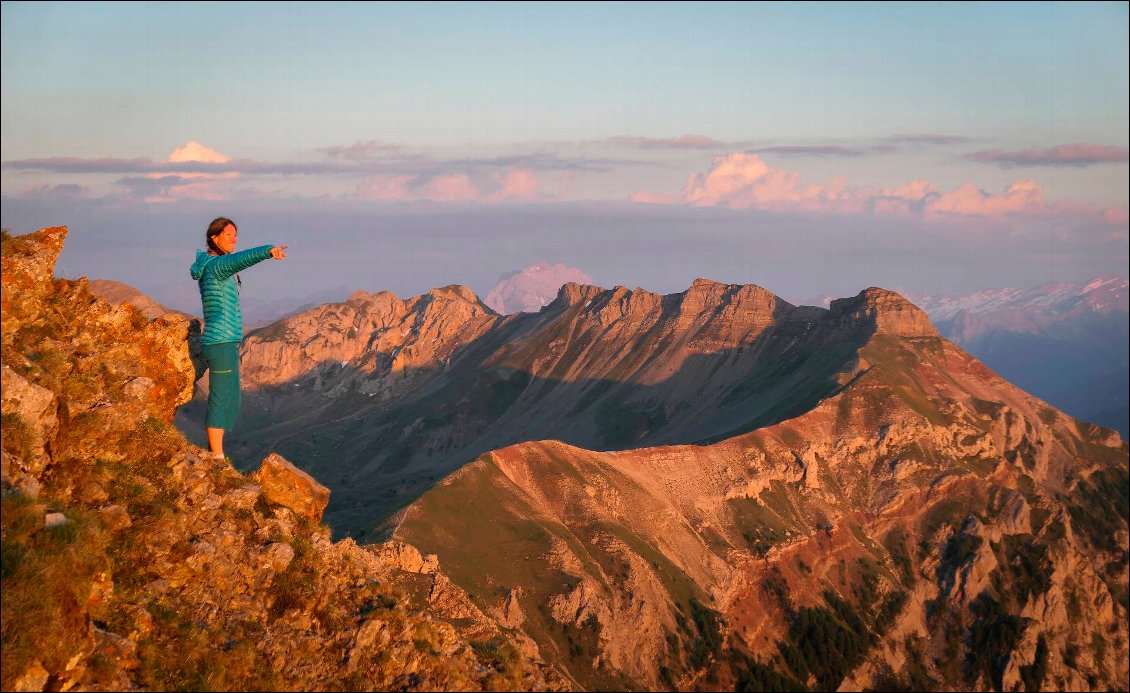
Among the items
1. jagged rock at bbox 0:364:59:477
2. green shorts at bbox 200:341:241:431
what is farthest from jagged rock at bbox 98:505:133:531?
green shorts at bbox 200:341:241:431

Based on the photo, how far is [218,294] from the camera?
66.0ft

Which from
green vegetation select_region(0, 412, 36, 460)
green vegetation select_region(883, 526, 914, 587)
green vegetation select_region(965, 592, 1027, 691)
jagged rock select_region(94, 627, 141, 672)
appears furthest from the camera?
green vegetation select_region(883, 526, 914, 587)

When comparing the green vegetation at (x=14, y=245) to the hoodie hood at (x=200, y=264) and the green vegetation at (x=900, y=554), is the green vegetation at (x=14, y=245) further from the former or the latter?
the green vegetation at (x=900, y=554)

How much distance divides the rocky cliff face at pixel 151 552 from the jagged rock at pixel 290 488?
4 centimetres

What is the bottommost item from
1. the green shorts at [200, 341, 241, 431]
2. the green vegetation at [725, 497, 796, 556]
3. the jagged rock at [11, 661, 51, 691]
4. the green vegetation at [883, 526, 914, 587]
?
the green vegetation at [883, 526, 914, 587]

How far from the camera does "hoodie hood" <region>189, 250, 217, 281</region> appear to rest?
791 inches

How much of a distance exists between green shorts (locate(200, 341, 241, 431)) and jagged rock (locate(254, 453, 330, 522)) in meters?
1.18

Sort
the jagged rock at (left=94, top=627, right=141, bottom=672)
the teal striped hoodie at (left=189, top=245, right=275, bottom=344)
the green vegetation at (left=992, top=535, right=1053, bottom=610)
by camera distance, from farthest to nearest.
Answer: the green vegetation at (left=992, top=535, right=1053, bottom=610) < the teal striped hoodie at (left=189, top=245, right=275, bottom=344) < the jagged rock at (left=94, top=627, right=141, bottom=672)

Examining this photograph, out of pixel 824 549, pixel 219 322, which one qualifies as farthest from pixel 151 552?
pixel 824 549

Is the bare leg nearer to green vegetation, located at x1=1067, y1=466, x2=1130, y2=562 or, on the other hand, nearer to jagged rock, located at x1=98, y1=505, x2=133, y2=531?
jagged rock, located at x1=98, y1=505, x2=133, y2=531

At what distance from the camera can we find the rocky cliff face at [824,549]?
10169 centimetres

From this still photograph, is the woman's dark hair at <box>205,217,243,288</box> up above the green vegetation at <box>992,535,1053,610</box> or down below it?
above

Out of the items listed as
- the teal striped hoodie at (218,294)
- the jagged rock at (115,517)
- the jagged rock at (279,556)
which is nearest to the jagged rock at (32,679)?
the jagged rock at (115,517)

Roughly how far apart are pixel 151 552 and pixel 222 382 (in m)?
4.84
